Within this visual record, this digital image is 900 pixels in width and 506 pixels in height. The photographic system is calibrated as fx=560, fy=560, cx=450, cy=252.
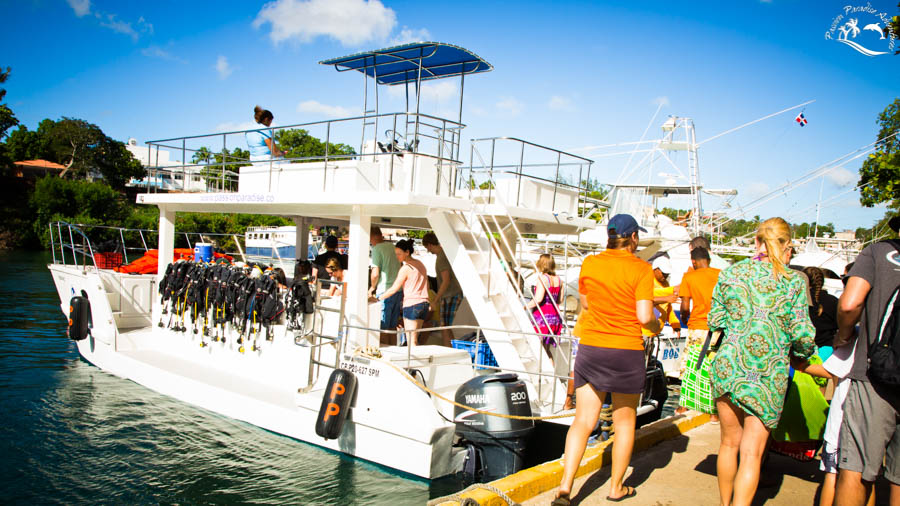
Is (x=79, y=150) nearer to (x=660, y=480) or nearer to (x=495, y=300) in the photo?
(x=495, y=300)

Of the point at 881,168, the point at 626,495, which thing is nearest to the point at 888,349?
the point at 626,495

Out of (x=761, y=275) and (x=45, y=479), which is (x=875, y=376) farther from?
(x=45, y=479)

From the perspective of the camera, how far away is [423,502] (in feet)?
17.6

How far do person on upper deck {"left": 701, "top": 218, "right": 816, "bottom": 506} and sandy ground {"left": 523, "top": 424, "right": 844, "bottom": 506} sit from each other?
2.46 ft

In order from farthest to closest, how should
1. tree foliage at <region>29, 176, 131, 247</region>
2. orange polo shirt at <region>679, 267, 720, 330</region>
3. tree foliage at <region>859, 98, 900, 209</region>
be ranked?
tree foliage at <region>29, 176, 131, 247</region> < tree foliage at <region>859, 98, 900, 209</region> < orange polo shirt at <region>679, 267, 720, 330</region>

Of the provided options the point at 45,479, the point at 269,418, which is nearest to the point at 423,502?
the point at 269,418

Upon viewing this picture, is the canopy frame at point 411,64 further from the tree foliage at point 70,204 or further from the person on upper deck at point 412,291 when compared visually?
the tree foliage at point 70,204

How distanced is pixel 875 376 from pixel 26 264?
35712mm

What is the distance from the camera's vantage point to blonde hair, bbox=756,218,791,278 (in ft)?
9.86

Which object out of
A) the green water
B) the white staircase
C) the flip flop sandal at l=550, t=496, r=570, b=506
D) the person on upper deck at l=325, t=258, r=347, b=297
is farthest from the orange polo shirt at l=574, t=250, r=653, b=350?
the person on upper deck at l=325, t=258, r=347, b=297

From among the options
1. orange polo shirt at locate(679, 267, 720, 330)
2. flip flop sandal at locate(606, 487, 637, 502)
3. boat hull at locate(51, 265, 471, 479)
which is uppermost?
orange polo shirt at locate(679, 267, 720, 330)

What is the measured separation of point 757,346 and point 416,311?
4.38 meters

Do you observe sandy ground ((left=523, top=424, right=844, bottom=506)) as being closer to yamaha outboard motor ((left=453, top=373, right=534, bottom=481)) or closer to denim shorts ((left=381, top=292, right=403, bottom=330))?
yamaha outboard motor ((left=453, top=373, right=534, bottom=481))

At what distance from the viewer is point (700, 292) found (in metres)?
5.06
